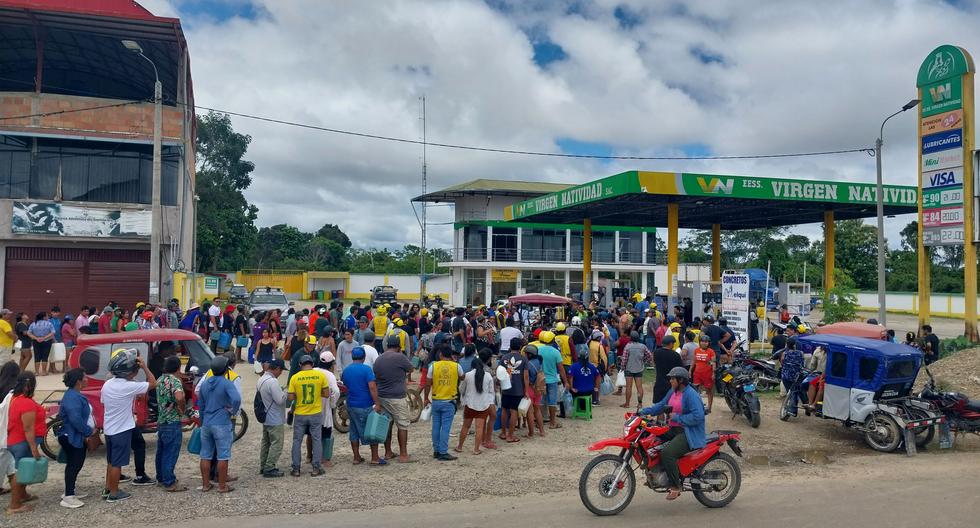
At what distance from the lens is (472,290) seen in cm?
4656

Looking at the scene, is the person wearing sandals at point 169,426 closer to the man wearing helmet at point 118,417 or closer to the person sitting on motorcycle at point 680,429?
the man wearing helmet at point 118,417

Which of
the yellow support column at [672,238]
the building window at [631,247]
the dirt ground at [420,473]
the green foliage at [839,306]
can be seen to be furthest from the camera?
the building window at [631,247]

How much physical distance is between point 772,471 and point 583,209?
868 inches

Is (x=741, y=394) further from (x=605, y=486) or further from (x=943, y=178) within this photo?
(x=943, y=178)

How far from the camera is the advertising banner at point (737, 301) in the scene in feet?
58.4

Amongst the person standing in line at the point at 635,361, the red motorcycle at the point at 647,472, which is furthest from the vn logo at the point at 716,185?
the red motorcycle at the point at 647,472

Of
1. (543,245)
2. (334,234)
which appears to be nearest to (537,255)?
(543,245)

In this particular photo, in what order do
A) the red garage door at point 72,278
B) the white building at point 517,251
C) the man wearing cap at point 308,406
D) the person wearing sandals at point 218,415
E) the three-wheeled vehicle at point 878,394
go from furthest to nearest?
1. the white building at point 517,251
2. the red garage door at point 72,278
3. the three-wheeled vehicle at point 878,394
4. the man wearing cap at point 308,406
5. the person wearing sandals at point 218,415

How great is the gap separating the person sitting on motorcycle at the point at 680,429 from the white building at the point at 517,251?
126 ft

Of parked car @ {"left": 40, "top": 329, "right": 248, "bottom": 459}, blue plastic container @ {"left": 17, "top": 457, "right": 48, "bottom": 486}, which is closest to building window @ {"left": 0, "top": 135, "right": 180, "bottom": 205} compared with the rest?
parked car @ {"left": 40, "top": 329, "right": 248, "bottom": 459}

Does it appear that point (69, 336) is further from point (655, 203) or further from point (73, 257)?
point (655, 203)

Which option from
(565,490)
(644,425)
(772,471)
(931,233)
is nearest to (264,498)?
(565,490)

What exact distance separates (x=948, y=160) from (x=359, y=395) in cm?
1861

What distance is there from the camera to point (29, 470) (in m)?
6.47
